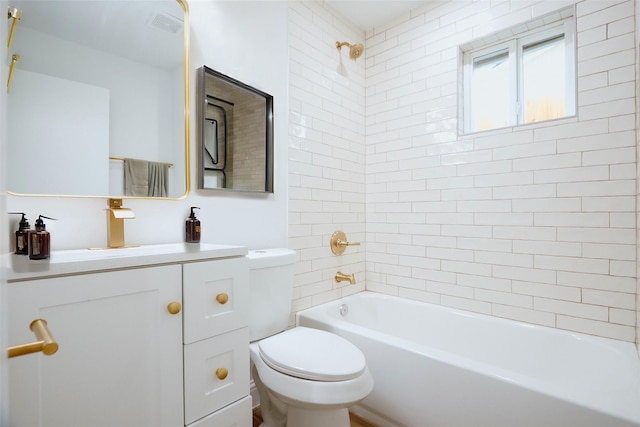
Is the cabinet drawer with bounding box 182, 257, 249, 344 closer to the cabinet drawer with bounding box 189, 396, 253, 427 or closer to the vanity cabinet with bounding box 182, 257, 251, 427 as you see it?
the vanity cabinet with bounding box 182, 257, 251, 427

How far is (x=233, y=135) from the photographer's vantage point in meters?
1.77

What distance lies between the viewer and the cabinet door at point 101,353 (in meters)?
0.79

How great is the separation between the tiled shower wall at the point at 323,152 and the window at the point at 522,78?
0.83 m

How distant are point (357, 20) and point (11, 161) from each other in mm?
2361

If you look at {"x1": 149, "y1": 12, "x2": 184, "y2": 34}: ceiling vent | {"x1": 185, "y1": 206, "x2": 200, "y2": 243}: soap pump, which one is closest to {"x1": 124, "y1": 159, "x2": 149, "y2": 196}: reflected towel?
{"x1": 185, "y1": 206, "x2": 200, "y2": 243}: soap pump

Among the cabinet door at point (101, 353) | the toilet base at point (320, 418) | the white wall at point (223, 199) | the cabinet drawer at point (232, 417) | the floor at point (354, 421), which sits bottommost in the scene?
the floor at point (354, 421)

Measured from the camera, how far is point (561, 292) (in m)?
1.81

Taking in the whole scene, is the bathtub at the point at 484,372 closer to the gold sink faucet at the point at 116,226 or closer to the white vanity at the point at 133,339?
the white vanity at the point at 133,339

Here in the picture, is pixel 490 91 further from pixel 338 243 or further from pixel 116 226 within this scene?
pixel 116 226

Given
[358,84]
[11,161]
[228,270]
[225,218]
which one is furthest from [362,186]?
[11,161]

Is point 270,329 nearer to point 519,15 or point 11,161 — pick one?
point 11,161

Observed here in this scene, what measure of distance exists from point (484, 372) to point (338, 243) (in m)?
1.24

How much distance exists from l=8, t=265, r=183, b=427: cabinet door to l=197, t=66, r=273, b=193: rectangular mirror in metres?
0.74

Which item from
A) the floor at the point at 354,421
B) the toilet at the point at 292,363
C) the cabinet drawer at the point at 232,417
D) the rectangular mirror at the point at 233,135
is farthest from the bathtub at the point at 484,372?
the rectangular mirror at the point at 233,135
